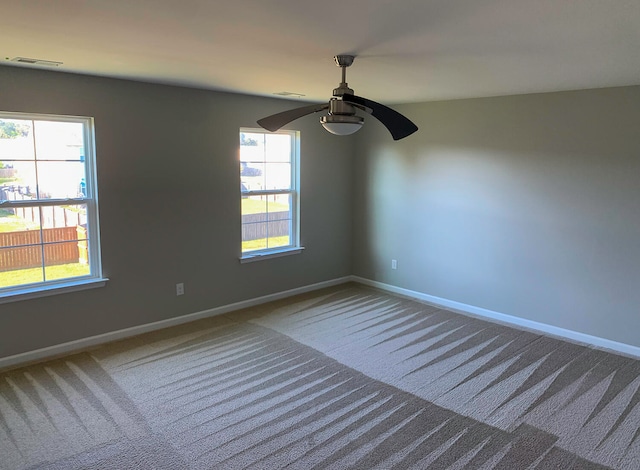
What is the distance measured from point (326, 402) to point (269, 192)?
2663mm

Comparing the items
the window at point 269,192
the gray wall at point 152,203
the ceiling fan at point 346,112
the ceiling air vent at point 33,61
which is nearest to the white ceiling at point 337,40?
the ceiling air vent at point 33,61

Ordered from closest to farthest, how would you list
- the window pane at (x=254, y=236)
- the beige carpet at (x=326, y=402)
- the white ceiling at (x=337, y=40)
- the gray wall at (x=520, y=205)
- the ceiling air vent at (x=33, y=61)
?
the white ceiling at (x=337, y=40)
the beige carpet at (x=326, y=402)
the ceiling air vent at (x=33, y=61)
the gray wall at (x=520, y=205)
the window pane at (x=254, y=236)

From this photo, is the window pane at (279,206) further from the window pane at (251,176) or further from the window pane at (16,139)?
the window pane at (16,139)

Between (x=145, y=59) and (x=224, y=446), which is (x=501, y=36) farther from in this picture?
(x=224, y=446)

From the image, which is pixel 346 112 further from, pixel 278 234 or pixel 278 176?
pixel 278 234

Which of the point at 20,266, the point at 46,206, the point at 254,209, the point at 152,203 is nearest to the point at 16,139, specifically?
the point at 46,206

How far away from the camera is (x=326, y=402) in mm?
3162

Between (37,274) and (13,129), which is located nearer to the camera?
(13,129)

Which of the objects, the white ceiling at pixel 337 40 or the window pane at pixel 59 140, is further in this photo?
the window pane at pixel 59 140

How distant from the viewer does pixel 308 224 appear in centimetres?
562

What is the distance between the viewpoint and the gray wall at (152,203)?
3709mm

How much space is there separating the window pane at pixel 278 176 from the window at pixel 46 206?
6.06ft

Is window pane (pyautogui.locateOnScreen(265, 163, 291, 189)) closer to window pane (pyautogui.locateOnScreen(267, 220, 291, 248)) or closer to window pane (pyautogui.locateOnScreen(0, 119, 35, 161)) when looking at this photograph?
window pane (pyautogui.locateOnScreen(267, 220, 291, 248))

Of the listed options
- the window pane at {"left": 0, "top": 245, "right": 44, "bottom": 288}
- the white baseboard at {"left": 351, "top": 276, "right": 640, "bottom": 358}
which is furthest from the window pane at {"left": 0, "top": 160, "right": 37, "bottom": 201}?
the white baseboard at {"left": 351, "top": 276, "right": 640, "bottom": 358}
